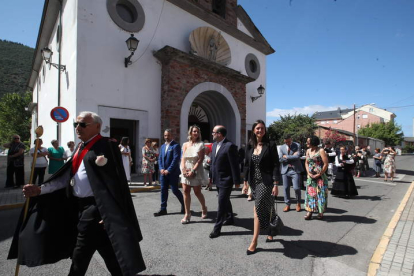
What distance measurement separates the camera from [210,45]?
39.9 feet

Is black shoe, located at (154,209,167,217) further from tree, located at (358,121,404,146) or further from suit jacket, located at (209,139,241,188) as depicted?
tree, located at (358,121,404,146)

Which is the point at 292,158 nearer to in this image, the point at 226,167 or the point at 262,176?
the point at 226,167

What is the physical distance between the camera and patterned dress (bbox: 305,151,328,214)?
463 cm

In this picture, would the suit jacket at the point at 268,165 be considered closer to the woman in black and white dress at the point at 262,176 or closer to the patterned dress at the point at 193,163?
the woman in black and white dress at the point at 262,176

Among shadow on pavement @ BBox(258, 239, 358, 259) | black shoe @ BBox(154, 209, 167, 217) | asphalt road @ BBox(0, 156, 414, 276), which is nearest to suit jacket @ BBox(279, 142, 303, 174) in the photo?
asphalt road @ BBox(0, 156, 414, 276)

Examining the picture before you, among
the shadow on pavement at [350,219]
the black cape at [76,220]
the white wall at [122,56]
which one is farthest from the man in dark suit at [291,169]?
the white wall at [122,56]

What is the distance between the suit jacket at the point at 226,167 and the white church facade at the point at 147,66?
19.6 feet

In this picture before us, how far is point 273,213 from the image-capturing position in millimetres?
3553

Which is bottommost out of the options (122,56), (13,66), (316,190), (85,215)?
(316,190)

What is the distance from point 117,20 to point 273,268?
31.9 feet

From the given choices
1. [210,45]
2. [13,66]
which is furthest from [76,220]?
[13,66]

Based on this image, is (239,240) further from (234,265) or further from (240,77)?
(240,77)

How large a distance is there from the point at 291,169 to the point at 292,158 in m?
0.26

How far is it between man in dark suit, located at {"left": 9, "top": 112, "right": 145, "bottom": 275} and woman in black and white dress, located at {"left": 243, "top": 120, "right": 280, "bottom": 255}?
1833mm
